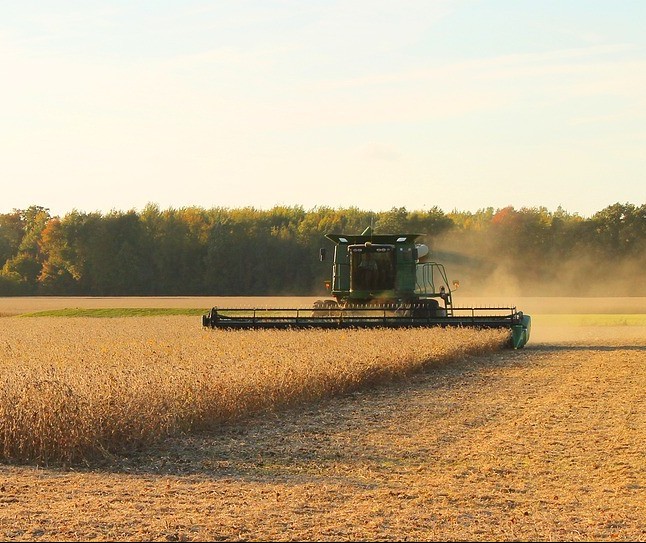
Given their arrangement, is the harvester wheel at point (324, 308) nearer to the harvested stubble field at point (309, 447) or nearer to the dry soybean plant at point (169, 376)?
the dry soybean plant at point (169, 376)

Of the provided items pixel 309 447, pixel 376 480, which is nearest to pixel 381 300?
pixel 309 447

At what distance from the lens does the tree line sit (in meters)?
66.3

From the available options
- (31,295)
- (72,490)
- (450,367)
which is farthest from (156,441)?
(31,295)

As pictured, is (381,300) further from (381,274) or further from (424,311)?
(424,311)

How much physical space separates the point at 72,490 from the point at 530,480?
144 inches

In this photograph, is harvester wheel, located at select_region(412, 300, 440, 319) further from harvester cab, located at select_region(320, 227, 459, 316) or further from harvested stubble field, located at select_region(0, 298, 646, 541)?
harvested stubble field, located at select_region(0, 298, 646, 541)

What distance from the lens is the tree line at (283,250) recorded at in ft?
218

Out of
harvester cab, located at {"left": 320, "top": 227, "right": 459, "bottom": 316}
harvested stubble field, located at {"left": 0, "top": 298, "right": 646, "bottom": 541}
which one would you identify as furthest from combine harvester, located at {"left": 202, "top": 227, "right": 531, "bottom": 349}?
harvested stubble field, located at {"left": 0, "top": 298, "right": 646, "bottom": 541}

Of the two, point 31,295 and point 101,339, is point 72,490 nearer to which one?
point 101,339

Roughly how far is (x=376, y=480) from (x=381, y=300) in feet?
52.3

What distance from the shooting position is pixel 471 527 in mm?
7234

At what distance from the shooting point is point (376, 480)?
29.5 feet

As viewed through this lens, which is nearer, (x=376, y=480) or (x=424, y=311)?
(x=376, y=480)

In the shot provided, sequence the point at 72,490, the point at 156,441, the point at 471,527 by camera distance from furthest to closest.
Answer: the point at 156,441
the point at 72,490
the point at 471,527
